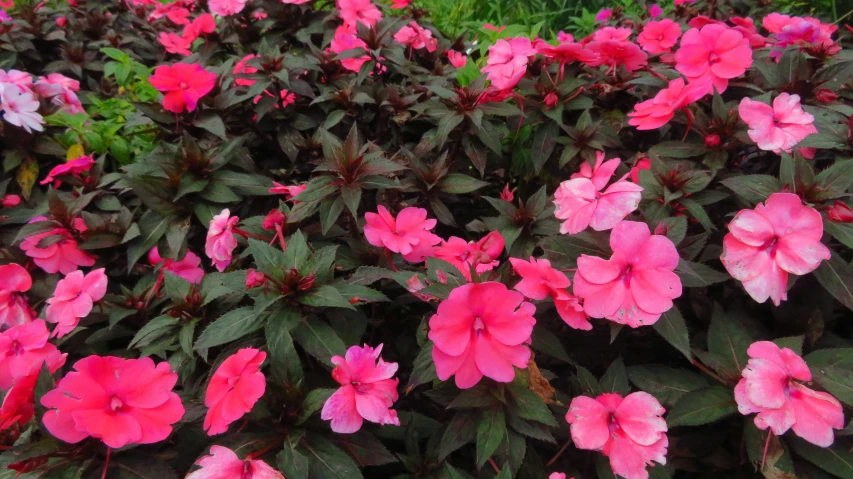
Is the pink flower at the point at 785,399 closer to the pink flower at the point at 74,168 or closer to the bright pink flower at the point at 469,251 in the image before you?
the bright pink flower at the point at 469,251

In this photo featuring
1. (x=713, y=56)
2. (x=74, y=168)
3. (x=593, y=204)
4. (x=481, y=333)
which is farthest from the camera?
(x=74, y=168)

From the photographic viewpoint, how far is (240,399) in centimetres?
98

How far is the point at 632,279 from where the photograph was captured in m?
1.06

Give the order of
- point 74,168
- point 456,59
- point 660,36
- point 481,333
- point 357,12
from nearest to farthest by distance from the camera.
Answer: point 481,333 → point 74,168 → point 660,36 → point 357,12 → point 456,59

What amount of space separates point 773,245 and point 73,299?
5.98ft

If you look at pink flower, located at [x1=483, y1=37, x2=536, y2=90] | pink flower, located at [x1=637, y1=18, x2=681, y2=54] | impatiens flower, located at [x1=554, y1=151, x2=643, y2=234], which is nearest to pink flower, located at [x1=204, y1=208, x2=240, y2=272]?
impatiens flower, located at [x1=554, y1=151, x2=643, y2=234]

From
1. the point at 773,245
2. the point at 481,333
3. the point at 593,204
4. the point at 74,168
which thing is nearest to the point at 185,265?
the point at 74,168

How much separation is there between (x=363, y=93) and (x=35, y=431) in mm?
1412

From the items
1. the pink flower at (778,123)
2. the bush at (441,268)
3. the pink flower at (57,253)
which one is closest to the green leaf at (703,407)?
the bush at (441,268)

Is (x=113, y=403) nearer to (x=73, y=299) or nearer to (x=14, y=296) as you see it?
(x=73, y=299)

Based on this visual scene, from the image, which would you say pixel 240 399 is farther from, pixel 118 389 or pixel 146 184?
pixel 146 184

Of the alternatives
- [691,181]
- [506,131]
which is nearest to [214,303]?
[506,131]

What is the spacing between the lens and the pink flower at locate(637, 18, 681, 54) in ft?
6.80

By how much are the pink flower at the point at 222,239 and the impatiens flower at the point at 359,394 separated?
1.70 feet
